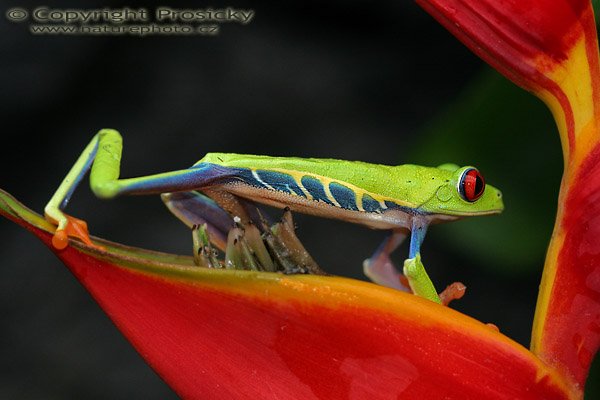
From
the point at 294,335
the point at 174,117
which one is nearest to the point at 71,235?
the point at 294,335

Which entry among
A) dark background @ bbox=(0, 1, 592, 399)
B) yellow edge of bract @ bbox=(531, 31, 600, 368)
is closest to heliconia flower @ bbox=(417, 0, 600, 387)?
yellow edge of bract @ bbox=(531, 31, 600, 368)

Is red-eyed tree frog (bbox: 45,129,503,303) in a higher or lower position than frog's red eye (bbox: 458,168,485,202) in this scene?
lower

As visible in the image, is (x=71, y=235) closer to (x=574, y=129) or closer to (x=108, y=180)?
(x=108, y=180)

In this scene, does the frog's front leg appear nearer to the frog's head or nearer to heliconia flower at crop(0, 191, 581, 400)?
the frog's head

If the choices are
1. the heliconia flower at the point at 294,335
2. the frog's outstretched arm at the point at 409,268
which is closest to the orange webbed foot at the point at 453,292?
the frog's outstretched arm at the point at 409,268

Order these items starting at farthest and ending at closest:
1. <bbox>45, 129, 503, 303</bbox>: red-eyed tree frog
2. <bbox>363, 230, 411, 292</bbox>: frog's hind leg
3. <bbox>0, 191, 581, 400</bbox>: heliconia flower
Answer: <bbox>363, 230, 411, 292</bbox>: frog's hind leg → <bbox>45, 129, 503, 303</bbox>: red-eyed tree frog → <bbox>0, 191, 581, 400</bbox>: heliconia flower

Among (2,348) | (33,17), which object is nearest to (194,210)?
(33,17)

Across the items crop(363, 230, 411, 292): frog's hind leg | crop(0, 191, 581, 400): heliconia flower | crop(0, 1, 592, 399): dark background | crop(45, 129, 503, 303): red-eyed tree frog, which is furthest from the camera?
crop(0, 1, 592, 399): dark background

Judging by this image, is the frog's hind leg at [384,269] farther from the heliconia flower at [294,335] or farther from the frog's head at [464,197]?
the heliconia flower at [294,335]
